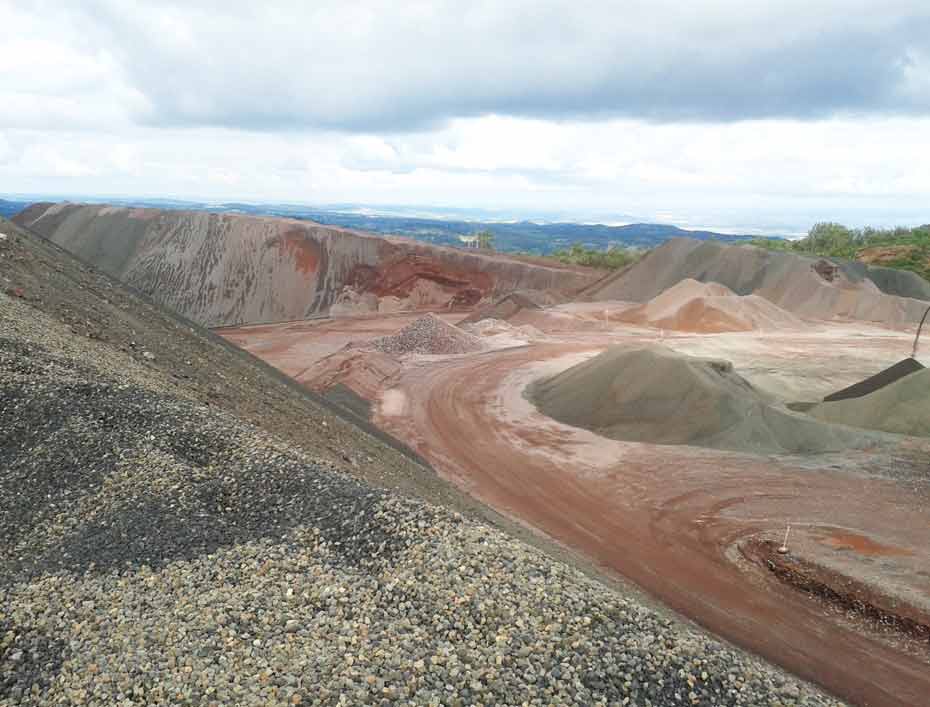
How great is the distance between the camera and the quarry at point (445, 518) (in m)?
4.93

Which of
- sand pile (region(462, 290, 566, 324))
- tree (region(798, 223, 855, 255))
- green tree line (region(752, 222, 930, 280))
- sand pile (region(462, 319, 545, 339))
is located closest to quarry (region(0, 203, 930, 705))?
sand pile (region(462, 319, 545, 339))

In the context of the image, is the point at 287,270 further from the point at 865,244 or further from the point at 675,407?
the point at 865,244

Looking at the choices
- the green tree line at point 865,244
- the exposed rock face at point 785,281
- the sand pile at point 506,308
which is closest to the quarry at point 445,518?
the sand pile at point 506,308

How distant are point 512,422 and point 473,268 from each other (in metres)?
29.6

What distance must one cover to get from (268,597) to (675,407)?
16.3 m

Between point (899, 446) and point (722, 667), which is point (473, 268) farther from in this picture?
point (722, 667)

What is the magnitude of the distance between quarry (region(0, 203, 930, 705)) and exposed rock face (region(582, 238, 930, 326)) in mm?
11335

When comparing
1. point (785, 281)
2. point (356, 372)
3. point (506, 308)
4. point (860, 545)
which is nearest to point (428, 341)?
point (356, 372)

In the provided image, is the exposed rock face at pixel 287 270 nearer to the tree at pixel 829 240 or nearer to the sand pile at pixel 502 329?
the sand pile at pixel 502 329

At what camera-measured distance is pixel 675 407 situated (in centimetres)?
1945

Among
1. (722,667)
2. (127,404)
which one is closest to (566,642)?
(722,667)

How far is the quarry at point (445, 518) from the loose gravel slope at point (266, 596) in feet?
0.08

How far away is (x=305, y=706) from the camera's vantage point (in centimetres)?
435

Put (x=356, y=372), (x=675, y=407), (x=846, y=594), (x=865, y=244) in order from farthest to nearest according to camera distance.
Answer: (x=865, y=244), (x=356, y=372), (x=675, y=407), (x=846, y=594)
